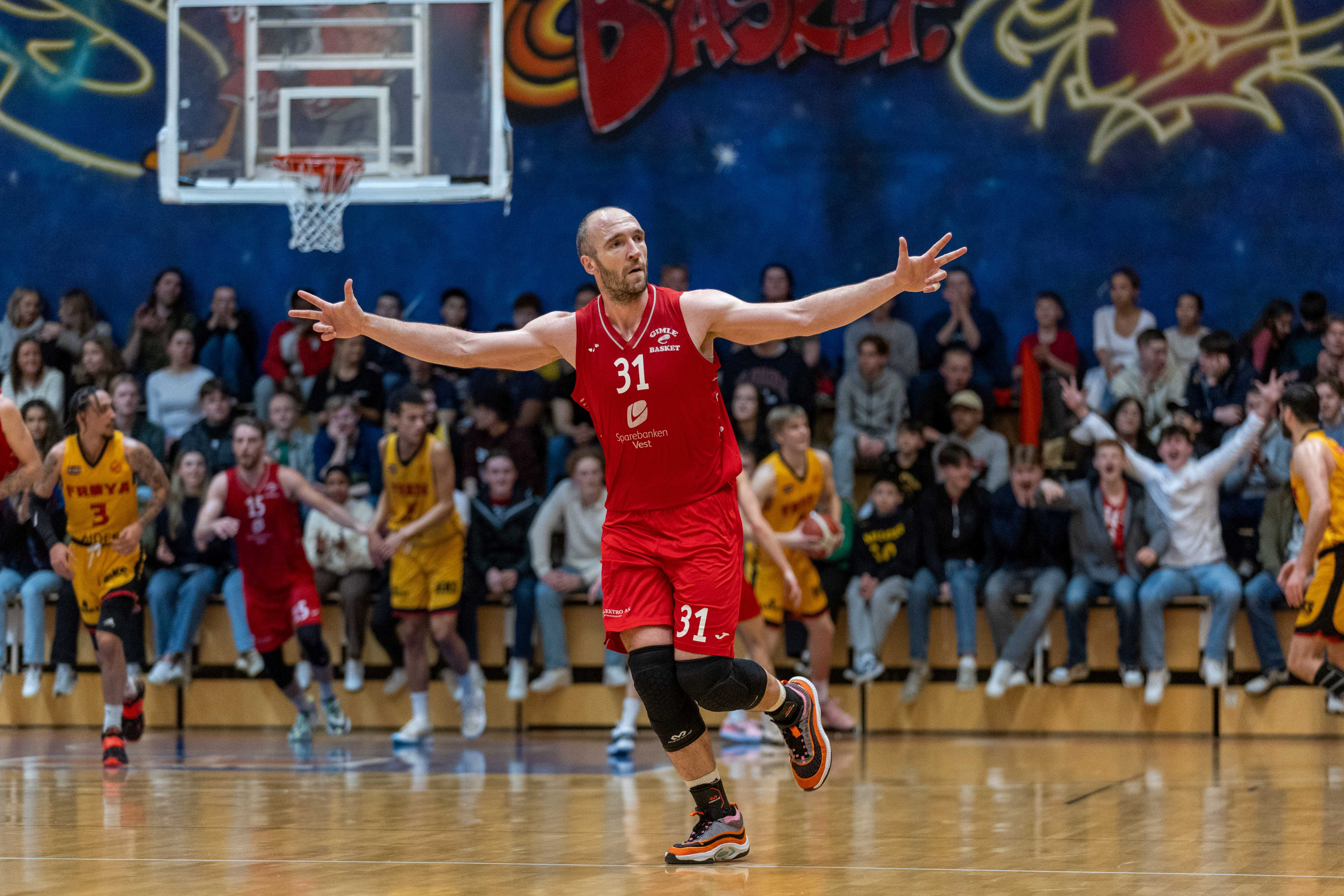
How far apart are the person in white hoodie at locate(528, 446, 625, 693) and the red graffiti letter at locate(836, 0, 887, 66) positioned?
476 cm

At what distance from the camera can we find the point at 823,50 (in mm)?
13836

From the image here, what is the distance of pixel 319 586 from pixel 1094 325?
6.43 m

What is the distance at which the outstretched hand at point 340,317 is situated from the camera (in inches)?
207

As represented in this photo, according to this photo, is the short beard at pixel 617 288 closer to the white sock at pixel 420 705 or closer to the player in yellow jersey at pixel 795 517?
the player in yellow jersey at pixel 795 517

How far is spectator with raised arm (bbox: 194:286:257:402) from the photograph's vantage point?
1297 cm

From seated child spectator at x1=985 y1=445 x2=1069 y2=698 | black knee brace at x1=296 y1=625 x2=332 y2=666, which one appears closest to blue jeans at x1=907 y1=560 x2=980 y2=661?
seated child spectator at x1=985 y1=445 x2=1069 y2=698

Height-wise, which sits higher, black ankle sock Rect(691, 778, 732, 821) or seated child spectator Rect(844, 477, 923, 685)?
seated child spectator Rect(844, 477, 923, 685)

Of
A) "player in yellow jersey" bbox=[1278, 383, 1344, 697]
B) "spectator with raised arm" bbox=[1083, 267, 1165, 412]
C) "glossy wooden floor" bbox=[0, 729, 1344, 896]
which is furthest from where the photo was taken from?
"spectator with raised arm" bbox=[1083, 267, 1165, 412]

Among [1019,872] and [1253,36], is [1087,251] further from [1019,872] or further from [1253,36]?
[1019,872]

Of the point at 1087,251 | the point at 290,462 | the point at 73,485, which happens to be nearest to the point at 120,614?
the point at 73,485

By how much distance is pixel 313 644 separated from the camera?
1016cm

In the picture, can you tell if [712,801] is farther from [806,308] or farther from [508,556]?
[508,556]

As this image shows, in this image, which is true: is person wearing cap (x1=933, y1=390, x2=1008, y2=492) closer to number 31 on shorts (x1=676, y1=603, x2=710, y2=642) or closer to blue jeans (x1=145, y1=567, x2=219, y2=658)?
blue jeans (x1=145, y1=567, x2=219, y2=658)

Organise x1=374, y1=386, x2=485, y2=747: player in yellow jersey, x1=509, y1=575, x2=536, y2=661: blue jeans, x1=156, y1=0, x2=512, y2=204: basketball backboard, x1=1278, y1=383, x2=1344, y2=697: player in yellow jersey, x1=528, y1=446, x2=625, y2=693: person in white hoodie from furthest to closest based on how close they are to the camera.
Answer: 1. x1=509, y1=575, x2=536, y2=661: blue jeans
2. x1=528, y1=446, x2=625, y2=693: person in white hoodie
3. x1=156, y1=0, x2=512, y2=204: basketball backboard
4. x1=374, y1=386, x2=485, y2=747: player in yellow jersey
5. x1=1278, y1=383, x2=1344, y2=697: player in yellow jersey
